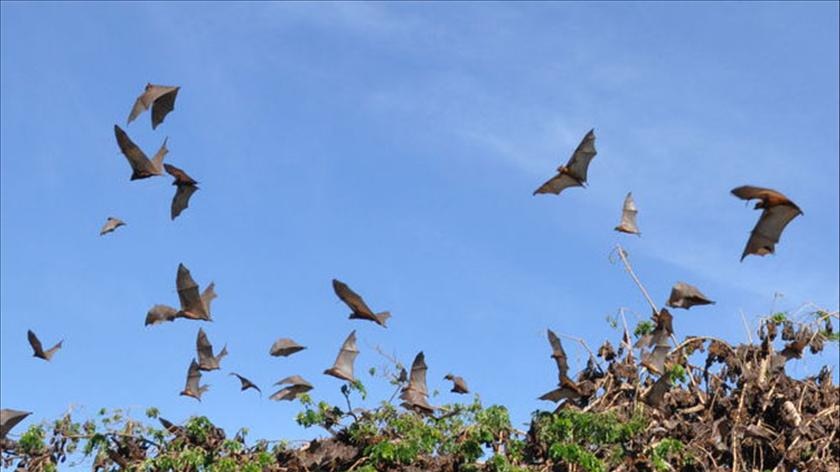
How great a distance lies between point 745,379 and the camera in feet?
39.0

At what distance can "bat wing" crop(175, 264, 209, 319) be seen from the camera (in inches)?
428

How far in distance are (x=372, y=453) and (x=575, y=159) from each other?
3.49 metres

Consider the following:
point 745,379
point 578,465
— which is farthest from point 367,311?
point 745,379

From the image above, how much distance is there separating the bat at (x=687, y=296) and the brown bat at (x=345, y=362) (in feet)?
9.71

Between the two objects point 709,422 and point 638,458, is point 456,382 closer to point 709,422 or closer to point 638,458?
point 638,458

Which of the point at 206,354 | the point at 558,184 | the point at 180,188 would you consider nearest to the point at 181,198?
the point at 180,188

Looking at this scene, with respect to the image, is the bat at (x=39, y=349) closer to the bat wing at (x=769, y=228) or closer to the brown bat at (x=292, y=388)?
the brown bat at (x=292, y=388)

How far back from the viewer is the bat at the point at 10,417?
10.5 m

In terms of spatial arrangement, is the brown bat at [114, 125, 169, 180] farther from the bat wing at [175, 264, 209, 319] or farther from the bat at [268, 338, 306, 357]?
the bat at [268, 338, 306, 357]

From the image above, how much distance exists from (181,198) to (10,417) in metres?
2.46

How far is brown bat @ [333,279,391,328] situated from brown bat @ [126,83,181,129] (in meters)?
2.44

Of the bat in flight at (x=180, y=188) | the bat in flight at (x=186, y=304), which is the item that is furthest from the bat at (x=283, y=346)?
the bat in flight at (x=180, y=188)

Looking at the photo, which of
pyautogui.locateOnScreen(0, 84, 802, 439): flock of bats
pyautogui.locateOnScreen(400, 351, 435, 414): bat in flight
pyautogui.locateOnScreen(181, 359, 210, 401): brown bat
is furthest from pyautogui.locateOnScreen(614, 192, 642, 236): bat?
pyautogui.locateOnScreen(181, 359, 210, 401): brown bat

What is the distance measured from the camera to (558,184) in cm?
1172
